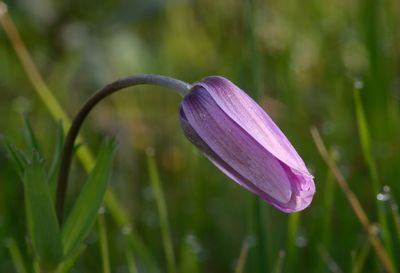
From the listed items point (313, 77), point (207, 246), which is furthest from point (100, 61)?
point (207, 246)

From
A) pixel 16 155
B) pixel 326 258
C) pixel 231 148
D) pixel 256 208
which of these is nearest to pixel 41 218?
pixel 16 155

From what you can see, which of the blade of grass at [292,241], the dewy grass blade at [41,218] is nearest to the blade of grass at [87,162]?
the dewy grass blade at [41,218]

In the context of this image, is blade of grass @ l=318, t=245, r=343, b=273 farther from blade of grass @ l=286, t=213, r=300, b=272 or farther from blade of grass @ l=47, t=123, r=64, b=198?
blade of grass @ l=47, t=123, r=64, b=198

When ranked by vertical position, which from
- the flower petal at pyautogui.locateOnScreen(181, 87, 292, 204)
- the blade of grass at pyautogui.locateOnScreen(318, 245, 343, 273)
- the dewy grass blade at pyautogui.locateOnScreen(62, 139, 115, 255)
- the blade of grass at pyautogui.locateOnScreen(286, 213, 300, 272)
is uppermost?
the flower petal at pyautogui.locateOnScreen(181, 87, 292, 204)

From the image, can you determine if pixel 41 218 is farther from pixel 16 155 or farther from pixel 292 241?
pixel 292 241

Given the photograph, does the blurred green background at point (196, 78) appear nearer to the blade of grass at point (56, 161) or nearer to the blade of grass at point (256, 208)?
the blade of grass at point (256, 208)

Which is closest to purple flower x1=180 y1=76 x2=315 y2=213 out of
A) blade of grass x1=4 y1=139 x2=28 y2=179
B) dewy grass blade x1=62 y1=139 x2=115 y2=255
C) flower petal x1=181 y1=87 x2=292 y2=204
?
flower petal x1=181 y1=87 x2=292 y2=204
